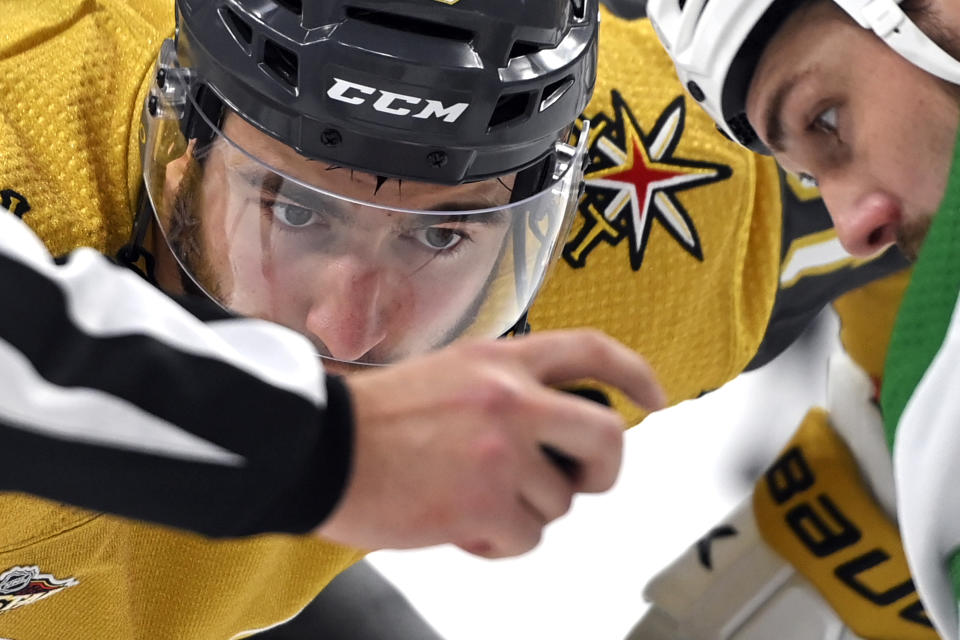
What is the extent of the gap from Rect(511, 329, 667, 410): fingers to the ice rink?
1087mm

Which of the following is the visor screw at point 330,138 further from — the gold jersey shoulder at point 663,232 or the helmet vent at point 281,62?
the gold jersey shoulder at point 663,232

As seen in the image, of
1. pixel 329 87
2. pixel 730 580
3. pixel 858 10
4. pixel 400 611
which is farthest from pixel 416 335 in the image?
pixel 730 580

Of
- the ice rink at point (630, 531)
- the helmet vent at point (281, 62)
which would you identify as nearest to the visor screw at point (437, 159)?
the helmet vent at point (281, 62)

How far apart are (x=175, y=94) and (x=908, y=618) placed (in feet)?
3.54

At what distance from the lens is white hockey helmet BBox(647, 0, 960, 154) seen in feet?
3.17

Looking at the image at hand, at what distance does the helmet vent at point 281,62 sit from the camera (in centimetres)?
92

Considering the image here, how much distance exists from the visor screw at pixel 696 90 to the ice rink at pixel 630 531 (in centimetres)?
69

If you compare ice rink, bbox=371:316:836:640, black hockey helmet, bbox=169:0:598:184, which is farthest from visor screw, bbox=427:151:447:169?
ice rink, bbox=371:316:836:640

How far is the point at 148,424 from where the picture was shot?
55 centimetres

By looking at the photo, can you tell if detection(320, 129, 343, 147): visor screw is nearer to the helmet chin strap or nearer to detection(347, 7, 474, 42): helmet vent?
detection(347, 7, 474, 42): helmet vent

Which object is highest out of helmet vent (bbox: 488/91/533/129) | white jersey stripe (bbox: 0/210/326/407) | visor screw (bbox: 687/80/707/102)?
white jersey stripe (bbox: 0/210/326/407)

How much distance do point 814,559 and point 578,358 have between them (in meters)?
1.14

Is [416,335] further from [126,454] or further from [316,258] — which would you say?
[126,454]

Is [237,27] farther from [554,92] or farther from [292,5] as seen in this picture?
[554,92]
